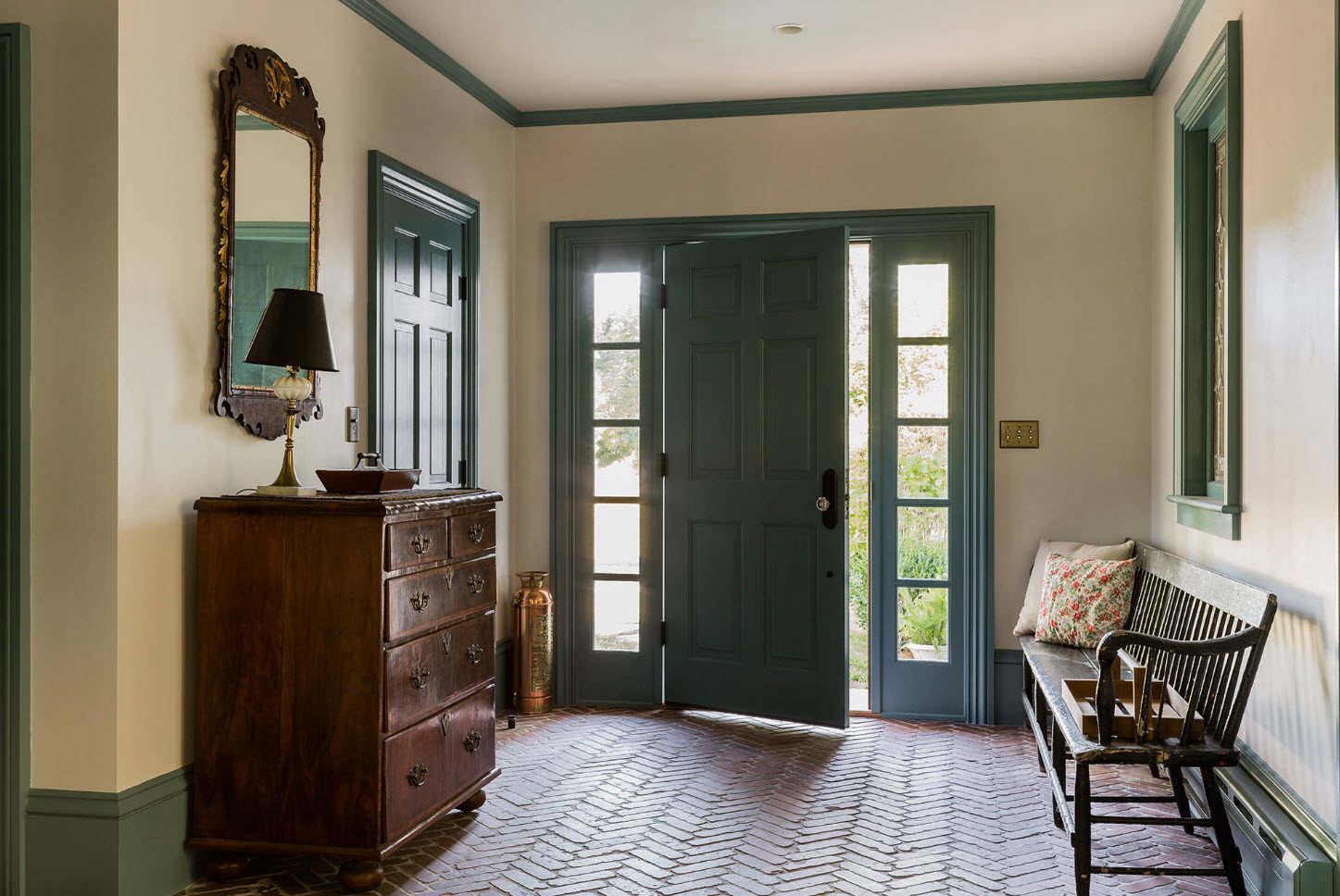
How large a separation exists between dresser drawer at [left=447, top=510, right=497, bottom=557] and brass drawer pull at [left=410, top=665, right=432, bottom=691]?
410mm

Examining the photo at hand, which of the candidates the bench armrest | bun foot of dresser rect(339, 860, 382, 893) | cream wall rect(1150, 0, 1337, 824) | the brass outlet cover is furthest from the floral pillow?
bun foot of dresser rect(339, 860, 382, 893)

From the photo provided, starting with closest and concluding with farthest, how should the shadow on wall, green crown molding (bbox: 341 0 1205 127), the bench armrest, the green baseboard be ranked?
the shadow on wall < the bench armrest < the green baseboard < green crown molding (bbox: 341 0 1205 127)

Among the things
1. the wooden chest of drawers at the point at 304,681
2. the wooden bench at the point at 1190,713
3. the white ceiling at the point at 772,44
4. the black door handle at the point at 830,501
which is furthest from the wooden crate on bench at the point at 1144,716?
the white ceiling at the point at 772,44

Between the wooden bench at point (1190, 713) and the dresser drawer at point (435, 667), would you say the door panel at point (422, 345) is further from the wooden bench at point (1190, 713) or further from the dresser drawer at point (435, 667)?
the wooden bench at point (1190, 713)

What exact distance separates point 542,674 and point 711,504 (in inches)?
46.7

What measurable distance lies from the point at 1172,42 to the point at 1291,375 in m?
2.12

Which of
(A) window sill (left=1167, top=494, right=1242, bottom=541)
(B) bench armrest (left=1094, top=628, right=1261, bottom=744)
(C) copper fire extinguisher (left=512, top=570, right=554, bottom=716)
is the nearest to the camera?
(B) bench armrest (left=1094, top=628, right=1261, bottom=744)

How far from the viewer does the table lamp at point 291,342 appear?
10.6ft

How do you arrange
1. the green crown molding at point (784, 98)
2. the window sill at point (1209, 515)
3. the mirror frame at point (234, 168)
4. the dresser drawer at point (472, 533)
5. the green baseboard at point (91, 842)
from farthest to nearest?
the green crown molding at point (784, 98) < the dresser drawer at point (472, 533) < the window sill at point (1209, 515) < the mirror frame at point (234, 168) < the green baseboard at point (91, 842)

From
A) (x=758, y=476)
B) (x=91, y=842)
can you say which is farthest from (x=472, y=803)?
(x=758, y=476)

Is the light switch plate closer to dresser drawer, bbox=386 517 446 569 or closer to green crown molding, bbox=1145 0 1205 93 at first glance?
dresser drawer, bbox=386 517 446 569

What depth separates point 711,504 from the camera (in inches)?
208

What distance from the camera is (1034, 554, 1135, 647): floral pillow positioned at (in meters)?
4.45

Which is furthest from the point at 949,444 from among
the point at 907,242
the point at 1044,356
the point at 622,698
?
the point at 622,698
